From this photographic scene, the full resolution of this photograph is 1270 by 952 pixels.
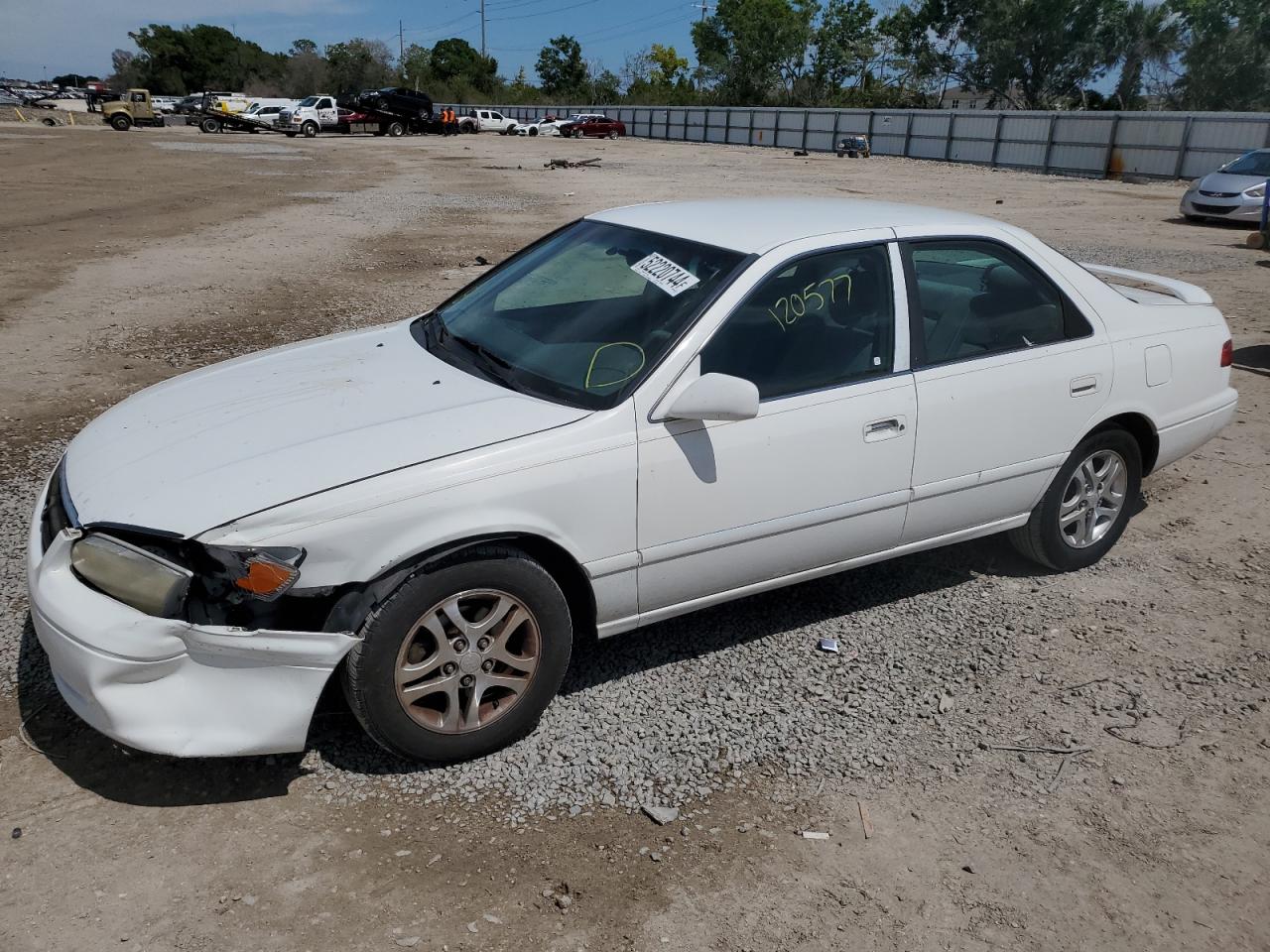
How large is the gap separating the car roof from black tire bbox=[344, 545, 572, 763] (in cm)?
147

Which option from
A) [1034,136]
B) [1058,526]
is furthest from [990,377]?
[1034,136]

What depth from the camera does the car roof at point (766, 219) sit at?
12.0ft

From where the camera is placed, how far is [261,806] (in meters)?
2.93

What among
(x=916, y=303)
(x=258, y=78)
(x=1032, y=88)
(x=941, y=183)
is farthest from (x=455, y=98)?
(x=916, y=303)

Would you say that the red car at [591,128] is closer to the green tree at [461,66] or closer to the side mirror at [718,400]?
the green tree at [461,66]

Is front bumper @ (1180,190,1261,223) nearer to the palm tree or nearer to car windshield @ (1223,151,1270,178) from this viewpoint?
car windshield @ (1223,151,1270,178)

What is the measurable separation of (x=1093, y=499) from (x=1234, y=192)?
56.8 feet

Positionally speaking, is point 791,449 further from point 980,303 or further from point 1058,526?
point 1058,526

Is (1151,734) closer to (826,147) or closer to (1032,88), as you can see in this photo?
(826,147)

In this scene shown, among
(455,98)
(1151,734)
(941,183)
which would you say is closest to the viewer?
(1151,734)

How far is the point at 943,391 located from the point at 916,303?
355mm

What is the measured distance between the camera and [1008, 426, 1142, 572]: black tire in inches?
169

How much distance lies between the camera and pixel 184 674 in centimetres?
272

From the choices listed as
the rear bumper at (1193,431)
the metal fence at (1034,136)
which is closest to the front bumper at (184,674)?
the rear bumper at (1193,431)
